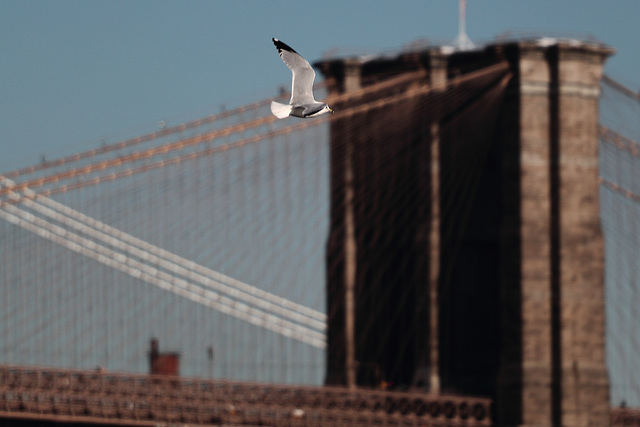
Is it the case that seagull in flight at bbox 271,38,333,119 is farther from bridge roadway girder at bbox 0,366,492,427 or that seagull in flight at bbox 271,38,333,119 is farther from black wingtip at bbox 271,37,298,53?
bridge roadway girder at bbox 0,366,492,427

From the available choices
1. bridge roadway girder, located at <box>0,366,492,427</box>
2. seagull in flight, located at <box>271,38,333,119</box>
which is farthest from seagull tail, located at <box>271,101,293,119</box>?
bridge roadway girder, located at <box>0,366,492,427</box>

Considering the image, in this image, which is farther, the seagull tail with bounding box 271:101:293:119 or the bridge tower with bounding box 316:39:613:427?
the bridge tower with bounding box 316:39:613:427

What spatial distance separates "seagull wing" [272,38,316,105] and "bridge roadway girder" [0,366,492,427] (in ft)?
80.9

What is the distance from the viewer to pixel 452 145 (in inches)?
2872

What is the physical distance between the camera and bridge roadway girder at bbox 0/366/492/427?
61.5 m

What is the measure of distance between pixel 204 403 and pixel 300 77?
94.4ft

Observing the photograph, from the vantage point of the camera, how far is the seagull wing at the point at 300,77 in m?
36.5

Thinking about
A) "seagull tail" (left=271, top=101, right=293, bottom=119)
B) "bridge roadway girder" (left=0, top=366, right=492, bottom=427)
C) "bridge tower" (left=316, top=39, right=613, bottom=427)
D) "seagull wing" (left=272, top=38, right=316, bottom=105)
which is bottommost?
"bridge roadway girder" (left=0, top=366, right=492, bottom=427)

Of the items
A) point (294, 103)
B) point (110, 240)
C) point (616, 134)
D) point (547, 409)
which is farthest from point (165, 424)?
point (294, 103)

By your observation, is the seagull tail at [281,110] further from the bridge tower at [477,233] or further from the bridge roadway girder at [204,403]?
the bridge tower at [477,233]

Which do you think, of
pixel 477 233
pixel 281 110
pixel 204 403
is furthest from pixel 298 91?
pixel 477 233

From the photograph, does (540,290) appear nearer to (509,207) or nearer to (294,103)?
(509,207)

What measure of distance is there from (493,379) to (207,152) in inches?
563

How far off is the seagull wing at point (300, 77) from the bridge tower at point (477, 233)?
32.6m
